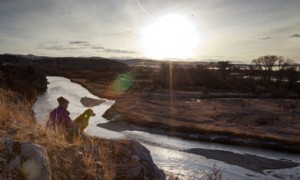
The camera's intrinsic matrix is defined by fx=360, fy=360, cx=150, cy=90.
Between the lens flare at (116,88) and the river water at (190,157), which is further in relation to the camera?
the lens flare at (116,88)

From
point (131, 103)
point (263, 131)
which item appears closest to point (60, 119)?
point (263, 131)

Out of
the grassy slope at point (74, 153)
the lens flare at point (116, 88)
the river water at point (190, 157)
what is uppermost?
the grassy slope at point (74, 153)

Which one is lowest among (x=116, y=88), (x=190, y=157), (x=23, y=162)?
(x=190, y=157)

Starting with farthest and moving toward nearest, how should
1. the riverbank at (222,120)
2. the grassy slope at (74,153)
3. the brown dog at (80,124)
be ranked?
the riverbank at (222,120)
the brown dog at (80,124)
the grassy slope at (74,153)

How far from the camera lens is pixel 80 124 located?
1062 cm

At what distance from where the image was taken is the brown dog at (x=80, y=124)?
9.02m

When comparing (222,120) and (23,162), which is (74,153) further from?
(222,120)

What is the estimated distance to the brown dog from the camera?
9.02m

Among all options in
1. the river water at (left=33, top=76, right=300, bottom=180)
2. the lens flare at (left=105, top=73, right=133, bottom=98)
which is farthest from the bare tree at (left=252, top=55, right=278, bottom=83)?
the river water at (left=33, top=76, right=300, bottom=180)

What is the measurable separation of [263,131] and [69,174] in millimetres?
33526

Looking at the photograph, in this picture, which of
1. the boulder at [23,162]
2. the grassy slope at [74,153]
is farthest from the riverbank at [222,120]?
the boulder at [23,162]

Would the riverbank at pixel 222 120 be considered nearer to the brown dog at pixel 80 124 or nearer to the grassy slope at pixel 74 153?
the brown dog at pixel 80 124

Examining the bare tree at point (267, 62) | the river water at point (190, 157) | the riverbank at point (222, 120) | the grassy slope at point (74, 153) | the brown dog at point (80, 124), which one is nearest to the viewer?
the grassy slope at point (74, 153)

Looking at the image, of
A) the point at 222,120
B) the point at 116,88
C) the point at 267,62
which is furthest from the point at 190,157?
the point at 267,62
